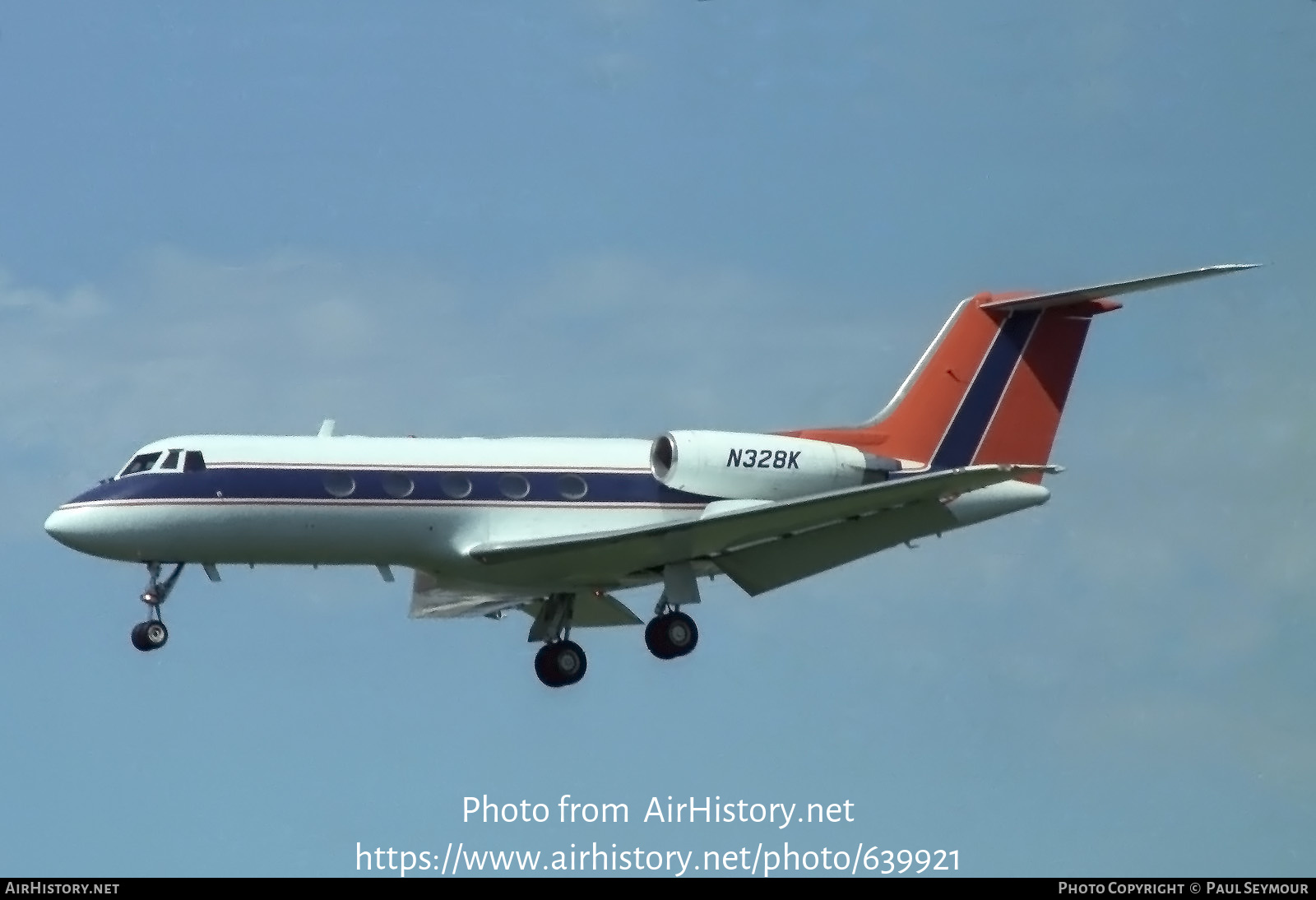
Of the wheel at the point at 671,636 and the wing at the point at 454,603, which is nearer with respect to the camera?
the wheel at the point at 671,636

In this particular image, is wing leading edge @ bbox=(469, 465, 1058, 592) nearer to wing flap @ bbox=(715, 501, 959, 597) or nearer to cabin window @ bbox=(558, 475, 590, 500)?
wing flap @ bbox=(715, 501, 959, 597)

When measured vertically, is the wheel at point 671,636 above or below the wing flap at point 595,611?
below

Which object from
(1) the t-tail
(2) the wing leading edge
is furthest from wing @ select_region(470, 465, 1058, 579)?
(1) the t-tail

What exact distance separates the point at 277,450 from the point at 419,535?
2.20 m

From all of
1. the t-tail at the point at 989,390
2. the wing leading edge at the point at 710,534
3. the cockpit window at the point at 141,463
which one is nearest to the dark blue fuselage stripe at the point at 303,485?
the cockpit window at the point at 141,463

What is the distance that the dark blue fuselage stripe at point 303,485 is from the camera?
28688mm

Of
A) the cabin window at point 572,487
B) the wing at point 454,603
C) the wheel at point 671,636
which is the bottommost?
the wheel at point 671,636

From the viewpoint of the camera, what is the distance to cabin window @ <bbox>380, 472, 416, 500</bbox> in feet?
95.7

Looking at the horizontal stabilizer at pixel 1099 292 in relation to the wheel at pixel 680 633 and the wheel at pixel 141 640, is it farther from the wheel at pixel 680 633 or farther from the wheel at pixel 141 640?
the wheel at pixel 141 640

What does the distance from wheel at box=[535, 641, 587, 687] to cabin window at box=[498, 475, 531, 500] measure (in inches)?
109

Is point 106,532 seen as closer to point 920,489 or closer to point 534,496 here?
point 534,496

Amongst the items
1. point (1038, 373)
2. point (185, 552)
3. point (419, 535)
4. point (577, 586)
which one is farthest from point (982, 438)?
point (185, 552)

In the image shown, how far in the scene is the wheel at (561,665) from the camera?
31.3m

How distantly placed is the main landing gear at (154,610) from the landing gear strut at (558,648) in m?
5.51
